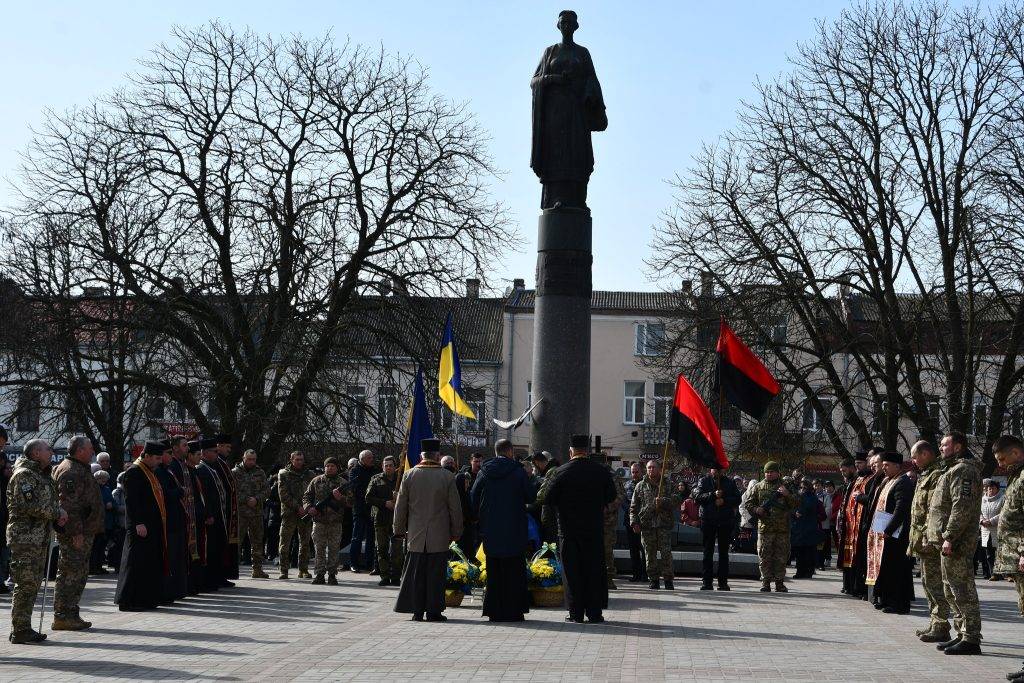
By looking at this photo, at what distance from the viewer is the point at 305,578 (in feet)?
68.5

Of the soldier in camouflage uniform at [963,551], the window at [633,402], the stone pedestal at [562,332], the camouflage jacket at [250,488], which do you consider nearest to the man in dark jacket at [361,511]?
the camouflage jacket at [250,488]

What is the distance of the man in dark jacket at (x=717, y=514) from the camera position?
63.9ft

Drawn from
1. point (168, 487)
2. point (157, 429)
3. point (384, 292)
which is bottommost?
point (168, 487)

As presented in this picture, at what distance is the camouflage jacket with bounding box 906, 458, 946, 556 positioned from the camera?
12.9m

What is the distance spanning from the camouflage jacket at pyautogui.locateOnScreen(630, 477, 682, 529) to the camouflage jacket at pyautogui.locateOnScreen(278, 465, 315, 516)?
15.5ft

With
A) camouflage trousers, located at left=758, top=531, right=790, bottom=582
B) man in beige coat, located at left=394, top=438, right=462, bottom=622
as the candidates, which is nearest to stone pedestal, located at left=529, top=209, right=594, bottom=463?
camouflage trousers, located at left=758, top=531, right=790, bottom=582

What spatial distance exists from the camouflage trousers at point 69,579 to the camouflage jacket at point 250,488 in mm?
6972

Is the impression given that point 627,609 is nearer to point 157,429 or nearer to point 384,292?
point 384,292

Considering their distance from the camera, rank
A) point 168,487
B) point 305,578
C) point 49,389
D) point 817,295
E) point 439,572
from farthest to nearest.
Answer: point 817,295
point 49,389
point 305,578
point 168,487
point 439,572

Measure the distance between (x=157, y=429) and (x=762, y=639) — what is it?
23183 mm

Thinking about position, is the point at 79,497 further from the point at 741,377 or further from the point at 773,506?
the point at 773,506

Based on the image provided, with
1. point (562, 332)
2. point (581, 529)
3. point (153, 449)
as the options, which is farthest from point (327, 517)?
point (581, 529)

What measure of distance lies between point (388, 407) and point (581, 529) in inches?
669

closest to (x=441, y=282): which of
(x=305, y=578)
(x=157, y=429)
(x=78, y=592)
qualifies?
(x=157, y=429)
